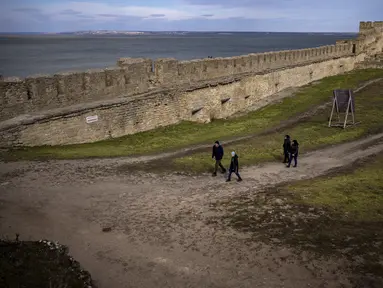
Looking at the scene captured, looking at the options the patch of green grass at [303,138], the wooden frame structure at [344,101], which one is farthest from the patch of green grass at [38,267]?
the wooden frame structure at [344,101]

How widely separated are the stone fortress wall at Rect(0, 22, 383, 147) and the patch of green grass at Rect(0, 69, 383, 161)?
48cm

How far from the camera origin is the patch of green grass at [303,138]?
12508mm

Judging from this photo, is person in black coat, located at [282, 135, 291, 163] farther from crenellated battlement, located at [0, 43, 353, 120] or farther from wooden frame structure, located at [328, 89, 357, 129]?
crenellated battlement, located at [0, 43, 353, 120]

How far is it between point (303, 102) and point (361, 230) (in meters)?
16.1

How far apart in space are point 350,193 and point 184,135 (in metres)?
7.76

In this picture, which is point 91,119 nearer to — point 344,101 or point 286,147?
point 286,147

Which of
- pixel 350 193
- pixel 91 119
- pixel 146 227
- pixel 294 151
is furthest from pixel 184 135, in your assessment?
pixel 146 227

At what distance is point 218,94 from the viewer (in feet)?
65.4

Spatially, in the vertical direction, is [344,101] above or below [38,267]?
above

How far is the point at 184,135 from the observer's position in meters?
16.3

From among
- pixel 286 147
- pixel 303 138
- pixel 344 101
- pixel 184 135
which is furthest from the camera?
pixel 344 101

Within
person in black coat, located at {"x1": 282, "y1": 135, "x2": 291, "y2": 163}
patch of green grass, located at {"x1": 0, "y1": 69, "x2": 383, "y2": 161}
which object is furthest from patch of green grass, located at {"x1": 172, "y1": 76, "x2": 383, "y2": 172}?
patch of green grass, located at {"x1": 0, "y1": 69, "x2": 383, "y2": 161}

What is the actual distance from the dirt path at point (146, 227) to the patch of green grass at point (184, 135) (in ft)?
3.55

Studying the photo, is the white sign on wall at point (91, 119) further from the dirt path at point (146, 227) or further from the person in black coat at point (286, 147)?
the person in black coat at point (286, 147)
